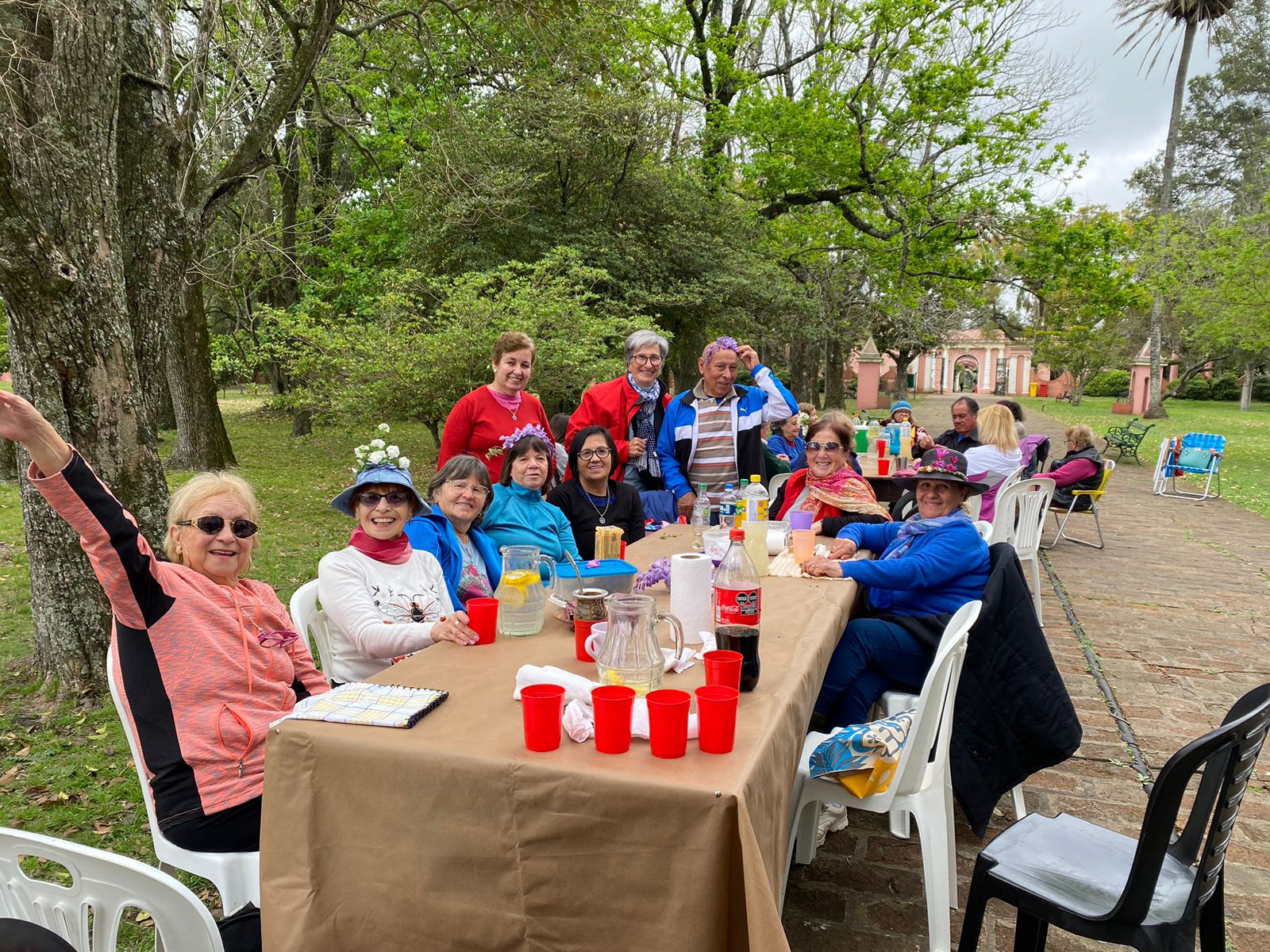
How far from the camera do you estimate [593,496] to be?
4641 mm

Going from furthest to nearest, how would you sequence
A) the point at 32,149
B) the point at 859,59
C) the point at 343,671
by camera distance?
the point at 859,59
the point at 32,149
the point at 343,671

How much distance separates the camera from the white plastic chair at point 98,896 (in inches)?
49.9

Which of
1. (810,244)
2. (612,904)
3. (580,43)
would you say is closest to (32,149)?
(612,904)

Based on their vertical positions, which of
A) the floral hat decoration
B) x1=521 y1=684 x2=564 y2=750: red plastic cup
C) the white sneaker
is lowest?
the white sneaker

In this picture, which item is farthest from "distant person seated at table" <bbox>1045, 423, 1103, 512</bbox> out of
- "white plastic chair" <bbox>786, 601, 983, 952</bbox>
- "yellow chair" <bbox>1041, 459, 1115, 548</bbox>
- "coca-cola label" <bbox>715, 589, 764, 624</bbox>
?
"coca-cola label" <bbox>715, 589, 764, 624</bbox>

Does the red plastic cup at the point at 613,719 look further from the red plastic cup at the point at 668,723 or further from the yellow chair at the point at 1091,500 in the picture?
the yellow chair at the point at 1091,500

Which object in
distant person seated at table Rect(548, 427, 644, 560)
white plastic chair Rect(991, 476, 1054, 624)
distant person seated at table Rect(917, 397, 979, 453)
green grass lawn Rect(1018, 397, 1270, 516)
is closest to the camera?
distant person seated at table Rect(548, 427, 644, 560)

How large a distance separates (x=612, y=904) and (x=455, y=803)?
15.6 inches

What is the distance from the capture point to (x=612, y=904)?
5.50ft

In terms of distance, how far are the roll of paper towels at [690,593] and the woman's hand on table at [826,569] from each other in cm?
108

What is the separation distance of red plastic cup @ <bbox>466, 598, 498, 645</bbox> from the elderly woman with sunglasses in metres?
0.61

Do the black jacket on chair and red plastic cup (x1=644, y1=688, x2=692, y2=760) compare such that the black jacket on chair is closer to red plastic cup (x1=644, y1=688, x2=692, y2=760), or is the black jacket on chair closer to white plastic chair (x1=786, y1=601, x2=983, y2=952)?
white plastic chair (x1=786, y1=601, x2=983, y2=952)

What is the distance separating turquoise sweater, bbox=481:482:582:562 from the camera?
388cm

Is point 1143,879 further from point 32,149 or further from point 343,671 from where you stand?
point 32,149
